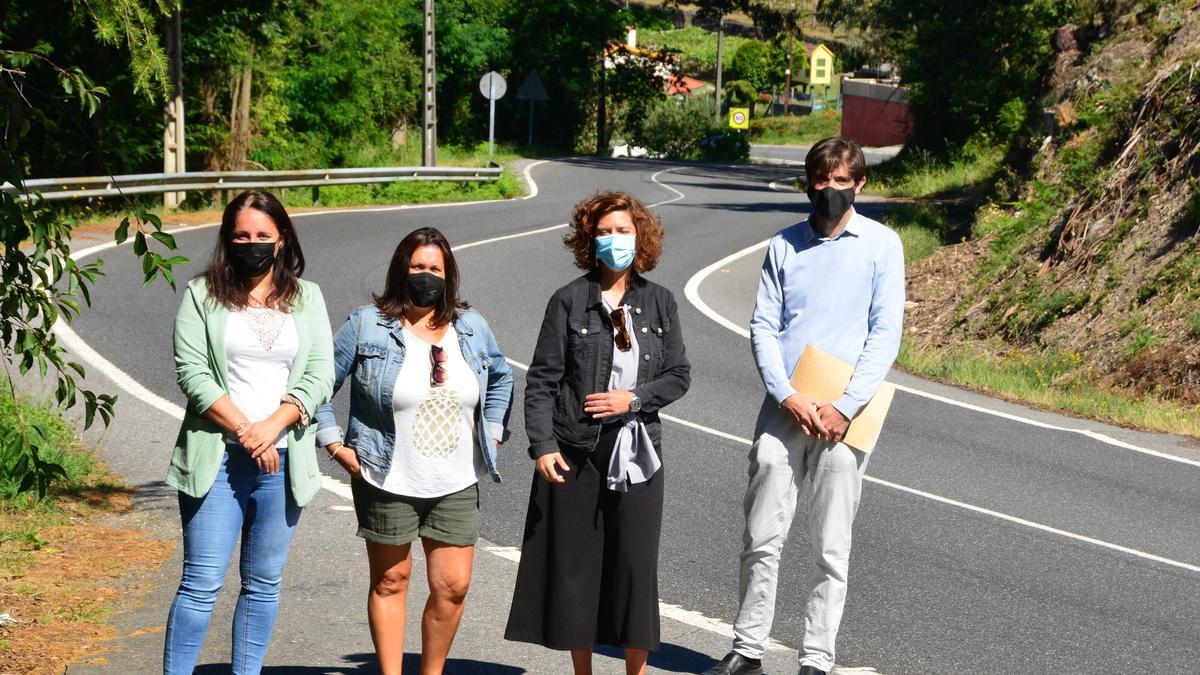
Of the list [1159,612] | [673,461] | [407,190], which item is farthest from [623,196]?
[407,190]

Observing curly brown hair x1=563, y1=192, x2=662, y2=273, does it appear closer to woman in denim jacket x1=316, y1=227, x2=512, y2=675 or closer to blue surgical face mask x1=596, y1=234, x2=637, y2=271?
blue surgical face mask x1=596, y1=234, x2=637, y2=271

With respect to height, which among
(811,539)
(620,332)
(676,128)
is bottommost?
(811,539)

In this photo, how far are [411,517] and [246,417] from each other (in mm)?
665

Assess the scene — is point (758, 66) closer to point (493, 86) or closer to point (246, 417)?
point (493, 86)

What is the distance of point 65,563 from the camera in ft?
21.8

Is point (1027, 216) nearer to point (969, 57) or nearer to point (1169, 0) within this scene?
point (1169, 0)

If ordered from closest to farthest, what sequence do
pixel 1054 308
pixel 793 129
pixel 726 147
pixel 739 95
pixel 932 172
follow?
pixel 1054 308
pixel 932 172
pixel 726 147
pixel 793 129
pixel 739 95

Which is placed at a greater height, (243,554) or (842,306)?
(842,306)

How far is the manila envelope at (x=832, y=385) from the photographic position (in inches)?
207

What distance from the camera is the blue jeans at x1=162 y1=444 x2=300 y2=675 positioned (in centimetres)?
459

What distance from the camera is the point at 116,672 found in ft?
17.3

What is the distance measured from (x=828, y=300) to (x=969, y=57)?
2507cm

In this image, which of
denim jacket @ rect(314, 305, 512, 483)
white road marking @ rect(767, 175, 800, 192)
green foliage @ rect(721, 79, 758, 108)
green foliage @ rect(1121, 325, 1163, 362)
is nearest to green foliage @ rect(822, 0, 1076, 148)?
white road marking @ rect(767, 175, 800, 192)

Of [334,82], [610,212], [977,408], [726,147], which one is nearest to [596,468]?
[610,212]
